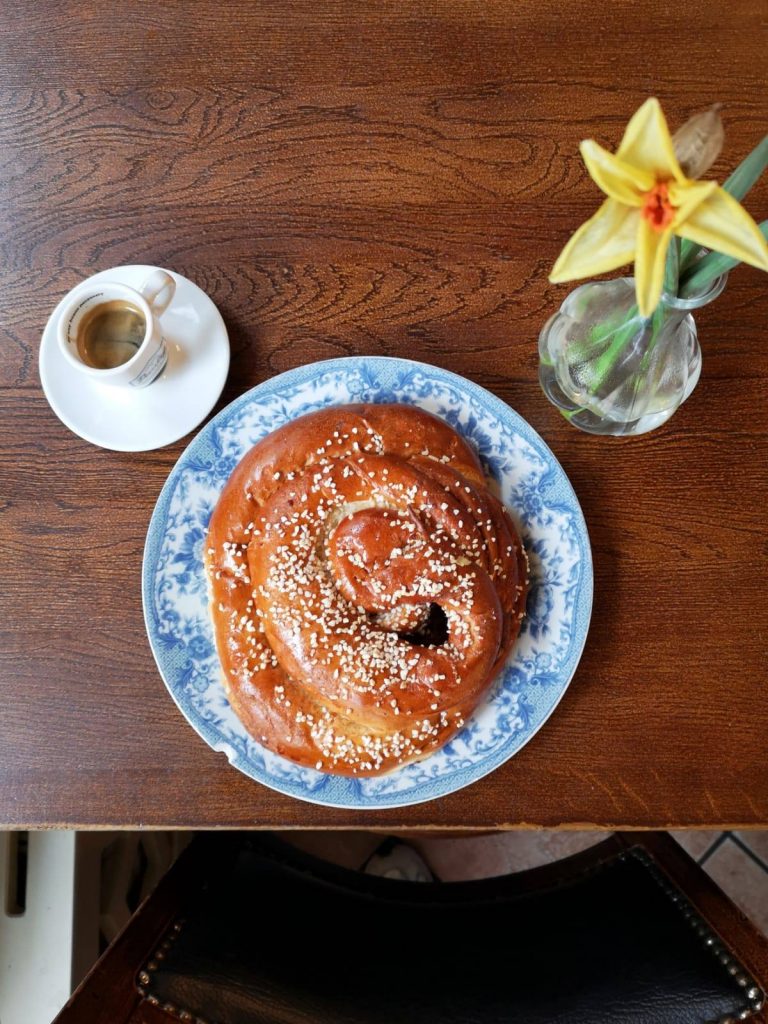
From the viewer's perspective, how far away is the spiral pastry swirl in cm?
95

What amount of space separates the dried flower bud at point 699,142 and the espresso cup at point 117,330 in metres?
0.63

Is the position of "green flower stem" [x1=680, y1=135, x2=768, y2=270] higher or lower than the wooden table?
higher

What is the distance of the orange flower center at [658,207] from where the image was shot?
618mm

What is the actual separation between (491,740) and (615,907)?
358 millimetres

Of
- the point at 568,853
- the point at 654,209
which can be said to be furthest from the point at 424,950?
the point at 654,209

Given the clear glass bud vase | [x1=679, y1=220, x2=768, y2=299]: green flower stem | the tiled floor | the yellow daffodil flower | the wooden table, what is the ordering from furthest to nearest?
the tiled floor
the wooden table
the clear glass bud vase
[x1=679, y1=220, x2=768, y2=299]: green flower stem
the yellow daffodil flower

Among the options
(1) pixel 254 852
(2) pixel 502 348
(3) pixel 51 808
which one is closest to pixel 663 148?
(2) pixel 502 348

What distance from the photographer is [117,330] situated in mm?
1049

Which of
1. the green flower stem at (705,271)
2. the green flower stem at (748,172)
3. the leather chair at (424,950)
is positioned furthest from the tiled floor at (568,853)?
the green flower stem at (748,172)

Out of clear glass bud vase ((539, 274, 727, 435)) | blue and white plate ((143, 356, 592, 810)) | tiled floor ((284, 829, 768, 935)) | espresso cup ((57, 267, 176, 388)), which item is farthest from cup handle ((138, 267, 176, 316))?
tiled floor ((284, 829, 768, 935))

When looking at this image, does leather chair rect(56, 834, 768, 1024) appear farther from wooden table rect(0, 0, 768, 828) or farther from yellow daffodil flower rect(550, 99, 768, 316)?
yellow daffodil flower rect(550, 99, 768, 316)

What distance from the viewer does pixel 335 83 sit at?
1167mm

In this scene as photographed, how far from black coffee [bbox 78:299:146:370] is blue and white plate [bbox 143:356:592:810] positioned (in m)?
0.14

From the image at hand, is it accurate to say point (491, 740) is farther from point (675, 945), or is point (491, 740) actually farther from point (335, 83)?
point (335, 83)
